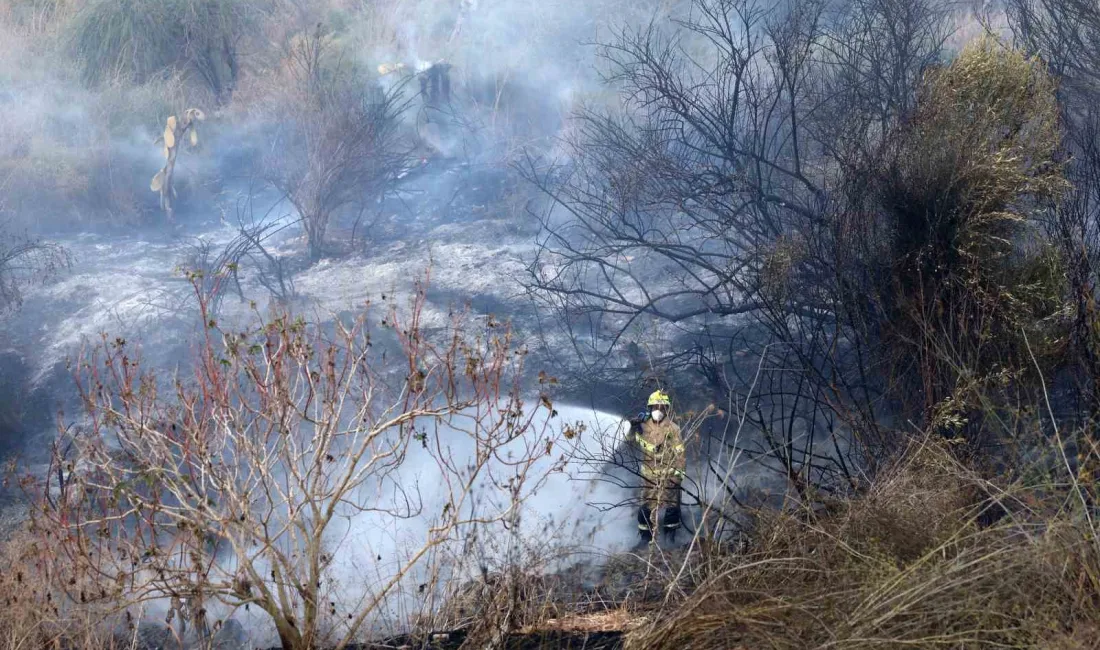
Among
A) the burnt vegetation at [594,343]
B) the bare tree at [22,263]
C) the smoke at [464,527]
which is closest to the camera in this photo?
the burnt vegetation at [594,343]

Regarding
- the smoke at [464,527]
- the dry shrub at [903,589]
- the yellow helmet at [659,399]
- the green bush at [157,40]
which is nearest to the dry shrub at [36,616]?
the smoke at [464,527]

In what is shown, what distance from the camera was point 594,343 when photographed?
403 inches

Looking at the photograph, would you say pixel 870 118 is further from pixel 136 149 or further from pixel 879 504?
pixel 136 149

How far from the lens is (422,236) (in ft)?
44.9

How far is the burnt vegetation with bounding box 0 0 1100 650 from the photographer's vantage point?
14.2 ft

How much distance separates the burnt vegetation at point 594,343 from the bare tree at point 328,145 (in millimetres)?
60

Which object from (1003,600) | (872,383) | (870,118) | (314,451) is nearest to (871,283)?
(872,383)

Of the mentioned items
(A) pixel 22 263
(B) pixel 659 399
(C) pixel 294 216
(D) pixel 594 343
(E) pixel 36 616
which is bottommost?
(E) pixel 36 616

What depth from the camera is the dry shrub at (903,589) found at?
3.46 meters

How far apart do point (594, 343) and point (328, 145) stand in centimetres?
560

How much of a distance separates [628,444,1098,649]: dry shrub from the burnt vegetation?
0.07ft

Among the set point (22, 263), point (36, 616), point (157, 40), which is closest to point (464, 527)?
point (36, 616)

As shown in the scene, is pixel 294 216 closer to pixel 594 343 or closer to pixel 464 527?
pixel 594 343

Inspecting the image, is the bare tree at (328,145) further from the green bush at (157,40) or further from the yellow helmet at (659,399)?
the yellow helmet at (659,399)
